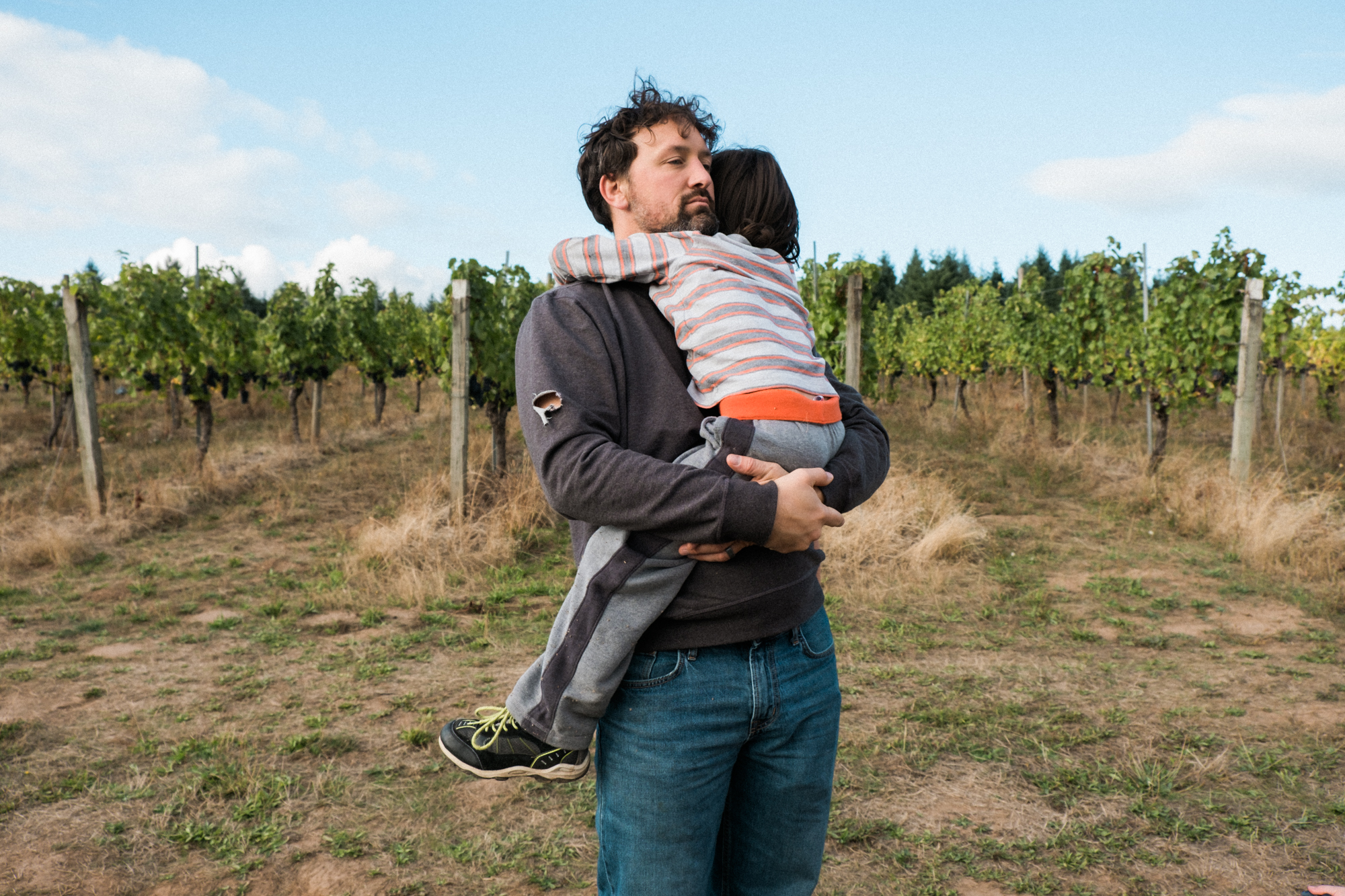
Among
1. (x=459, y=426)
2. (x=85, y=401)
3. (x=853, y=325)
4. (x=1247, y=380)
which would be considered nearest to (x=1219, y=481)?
(x=1247, y=380)

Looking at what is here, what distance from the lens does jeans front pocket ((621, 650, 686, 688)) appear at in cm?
119

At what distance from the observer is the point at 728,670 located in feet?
3.97

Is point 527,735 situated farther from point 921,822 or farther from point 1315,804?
point 1315,804

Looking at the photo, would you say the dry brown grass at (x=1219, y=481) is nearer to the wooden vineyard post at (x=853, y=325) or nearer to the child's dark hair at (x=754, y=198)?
the wooden vineyard post at (x=853, y=325)

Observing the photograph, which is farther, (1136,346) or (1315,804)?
(1136,346)

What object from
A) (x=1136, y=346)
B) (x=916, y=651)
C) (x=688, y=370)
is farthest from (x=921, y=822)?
Answer: (x=1136, y=346)

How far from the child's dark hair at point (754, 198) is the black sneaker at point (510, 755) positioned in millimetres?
960

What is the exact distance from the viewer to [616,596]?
1.18 metres

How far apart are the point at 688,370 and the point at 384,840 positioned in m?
2.19

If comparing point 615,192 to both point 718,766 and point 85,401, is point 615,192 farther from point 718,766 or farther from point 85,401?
point 85,401

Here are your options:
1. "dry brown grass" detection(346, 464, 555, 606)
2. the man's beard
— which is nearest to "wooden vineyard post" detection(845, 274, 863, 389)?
"dry brown grass" detection(346, 464, 555, 606)

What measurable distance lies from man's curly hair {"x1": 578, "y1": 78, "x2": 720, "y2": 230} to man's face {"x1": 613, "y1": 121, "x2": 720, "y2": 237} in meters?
0.02

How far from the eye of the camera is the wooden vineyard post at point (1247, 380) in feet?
23.9

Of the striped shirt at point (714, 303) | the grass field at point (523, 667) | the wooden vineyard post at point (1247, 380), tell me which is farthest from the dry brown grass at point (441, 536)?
the wooden vineyard post at point (1247, 380)
